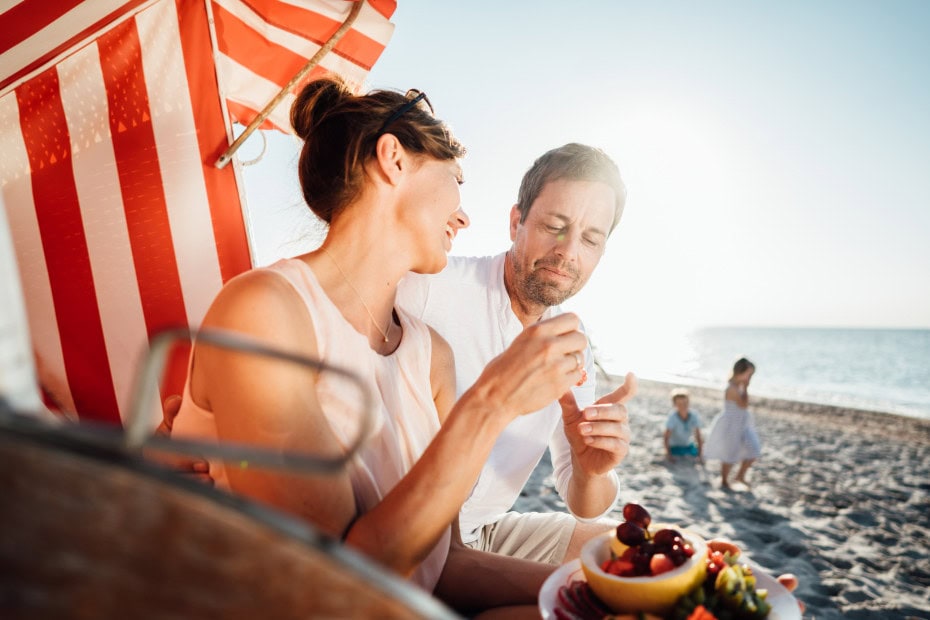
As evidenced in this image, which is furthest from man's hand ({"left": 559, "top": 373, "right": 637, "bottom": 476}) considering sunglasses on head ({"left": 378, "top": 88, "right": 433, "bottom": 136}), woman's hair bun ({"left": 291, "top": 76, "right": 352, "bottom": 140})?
woman's hair bun ({"left": 291, "top": 76, "right": 352, "bottom": 140})

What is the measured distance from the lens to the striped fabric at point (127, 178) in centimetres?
273

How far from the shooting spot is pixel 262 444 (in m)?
1.33

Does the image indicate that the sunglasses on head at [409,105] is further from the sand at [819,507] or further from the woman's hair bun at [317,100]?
the sand at [819,507]

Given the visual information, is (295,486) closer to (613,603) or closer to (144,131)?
(613,603)

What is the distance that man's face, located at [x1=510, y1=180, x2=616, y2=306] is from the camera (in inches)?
127

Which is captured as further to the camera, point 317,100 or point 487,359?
point 487,359

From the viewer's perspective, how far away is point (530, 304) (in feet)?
11.1

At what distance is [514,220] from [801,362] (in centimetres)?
4400

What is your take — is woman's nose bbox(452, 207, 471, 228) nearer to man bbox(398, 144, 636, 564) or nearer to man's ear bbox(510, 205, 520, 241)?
man bbox(398, 144, 636, 564)

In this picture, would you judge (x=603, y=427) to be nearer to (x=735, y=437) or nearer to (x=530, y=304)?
(x=530, y=304)

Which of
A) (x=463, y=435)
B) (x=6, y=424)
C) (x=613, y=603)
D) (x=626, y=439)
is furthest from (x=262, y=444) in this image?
(x=626, y=439)

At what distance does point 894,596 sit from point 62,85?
6.99m

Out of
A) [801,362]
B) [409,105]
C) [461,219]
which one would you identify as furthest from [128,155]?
[801,362]

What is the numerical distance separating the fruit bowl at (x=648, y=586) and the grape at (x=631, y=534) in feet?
0.40
